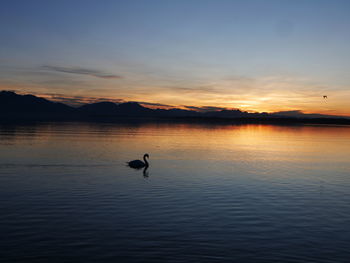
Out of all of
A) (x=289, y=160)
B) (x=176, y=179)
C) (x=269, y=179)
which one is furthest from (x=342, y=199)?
(x=289, y=160)

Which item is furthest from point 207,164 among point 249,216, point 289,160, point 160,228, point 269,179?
point 160,228

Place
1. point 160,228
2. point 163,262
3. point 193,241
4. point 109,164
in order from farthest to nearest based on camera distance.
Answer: point 109,164 → point 160,228 → point 193,241 → point 163,262

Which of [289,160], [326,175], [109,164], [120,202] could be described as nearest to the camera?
[120,202]

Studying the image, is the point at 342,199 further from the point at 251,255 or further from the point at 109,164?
the point at 109,164

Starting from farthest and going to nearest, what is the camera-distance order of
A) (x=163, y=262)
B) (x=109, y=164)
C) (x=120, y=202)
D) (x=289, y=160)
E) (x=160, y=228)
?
(x=289, y=160), (x=109, y=164), (x=120, y=202), (x=160, y=228), (x=163, y=262)

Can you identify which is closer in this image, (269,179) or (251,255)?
(251,255)

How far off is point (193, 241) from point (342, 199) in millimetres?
12817

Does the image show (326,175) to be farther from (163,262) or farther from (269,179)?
(163,262)

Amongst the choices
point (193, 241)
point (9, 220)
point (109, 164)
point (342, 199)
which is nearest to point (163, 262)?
point (193, 241)

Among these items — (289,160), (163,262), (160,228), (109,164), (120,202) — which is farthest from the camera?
(289,160)

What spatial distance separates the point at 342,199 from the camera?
69.6 ft

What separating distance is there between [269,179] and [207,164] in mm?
8891

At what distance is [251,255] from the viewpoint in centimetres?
1214

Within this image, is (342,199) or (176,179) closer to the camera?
(342,199)
